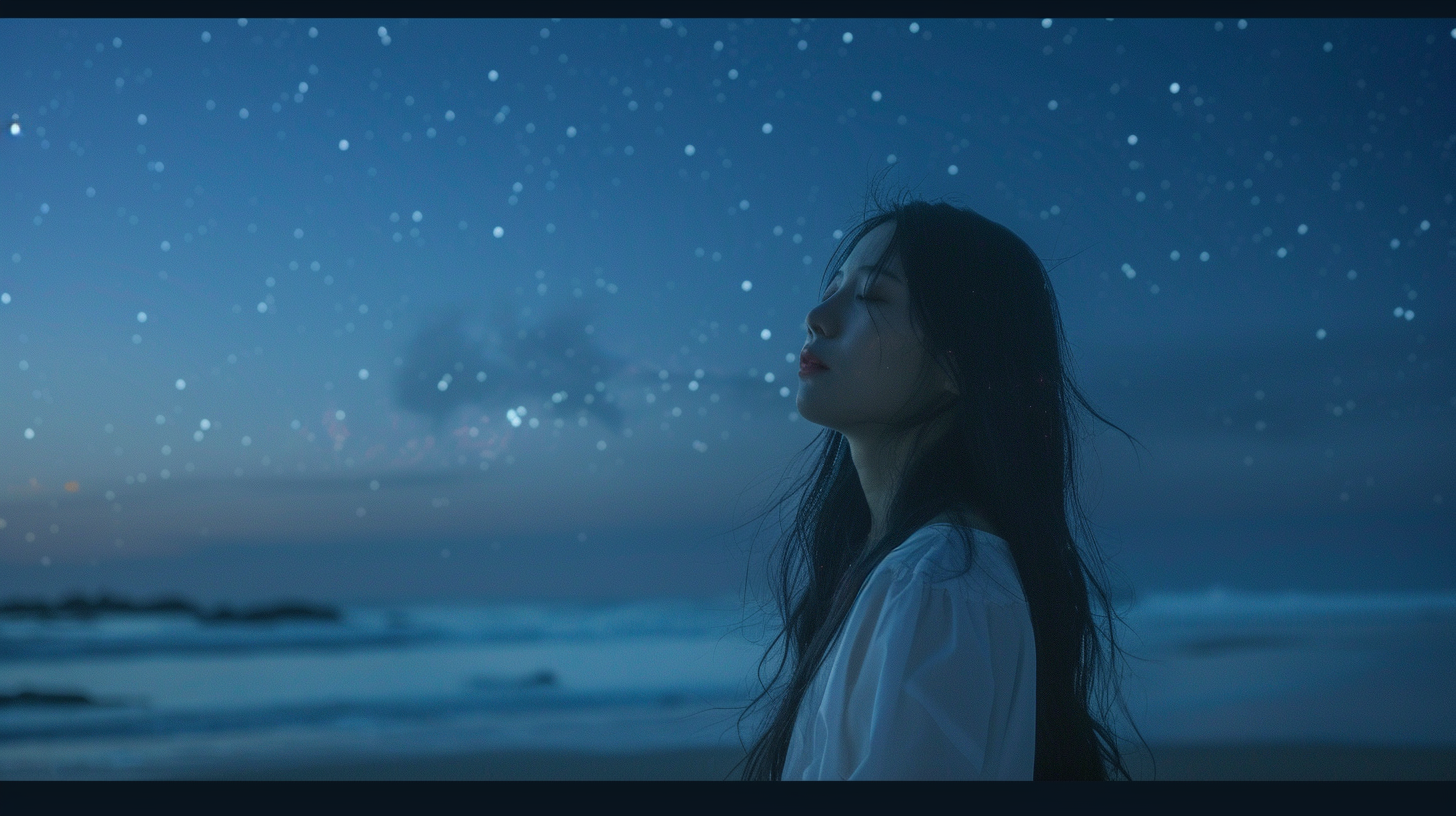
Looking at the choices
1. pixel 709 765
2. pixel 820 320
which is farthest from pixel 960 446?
pixel 709 765

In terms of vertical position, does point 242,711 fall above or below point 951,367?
below

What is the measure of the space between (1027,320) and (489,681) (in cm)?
315

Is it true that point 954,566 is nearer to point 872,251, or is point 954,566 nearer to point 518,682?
point 872,251

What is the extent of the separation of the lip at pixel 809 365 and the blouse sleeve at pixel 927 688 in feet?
0.83

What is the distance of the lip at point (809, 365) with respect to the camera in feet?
3.01

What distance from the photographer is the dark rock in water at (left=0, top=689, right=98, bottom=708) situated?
333 cm

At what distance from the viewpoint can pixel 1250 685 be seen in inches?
119

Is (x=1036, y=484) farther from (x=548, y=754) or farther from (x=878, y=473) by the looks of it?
(x=548, y=754)

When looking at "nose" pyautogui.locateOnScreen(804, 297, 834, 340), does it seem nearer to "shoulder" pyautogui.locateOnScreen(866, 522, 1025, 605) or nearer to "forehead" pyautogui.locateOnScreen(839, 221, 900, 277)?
"forehead" pyautogui.locateOnScreen(839, 221, 900, 277)

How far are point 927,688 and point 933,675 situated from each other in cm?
1

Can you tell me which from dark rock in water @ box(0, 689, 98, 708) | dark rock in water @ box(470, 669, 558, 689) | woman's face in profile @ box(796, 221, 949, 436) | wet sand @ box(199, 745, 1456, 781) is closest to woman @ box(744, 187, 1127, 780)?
woman's face in profile @ box(796, 221, 949, 436)

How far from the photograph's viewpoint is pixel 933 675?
2.23 ft
